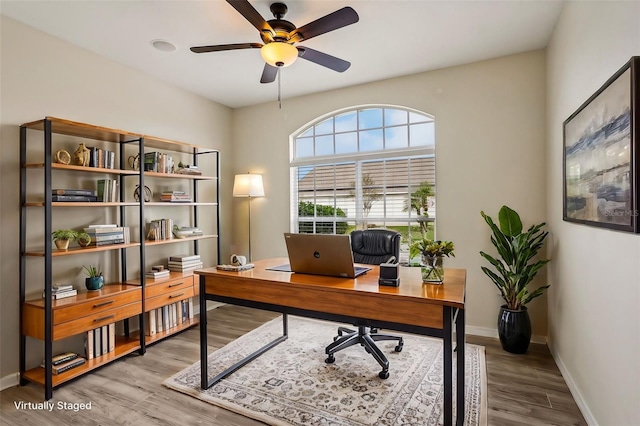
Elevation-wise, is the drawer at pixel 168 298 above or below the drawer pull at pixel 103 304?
below

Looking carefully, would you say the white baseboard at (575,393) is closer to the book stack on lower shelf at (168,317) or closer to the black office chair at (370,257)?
the black office chair at (370,257)

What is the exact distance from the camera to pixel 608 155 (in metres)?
1.70

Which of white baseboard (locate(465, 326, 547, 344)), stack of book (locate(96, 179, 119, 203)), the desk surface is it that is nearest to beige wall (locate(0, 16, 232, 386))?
stack of book (locate(96, 179, 119, 203))

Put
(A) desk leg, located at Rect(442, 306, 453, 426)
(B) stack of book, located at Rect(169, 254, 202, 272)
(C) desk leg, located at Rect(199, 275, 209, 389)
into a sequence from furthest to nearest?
(B) stack of book, located at Rect(169, 254, 202, 272), (C) desk leg, located at Rect(199, 275, 209, 389), (A) desk leg, located at Rect(442, 306, 453, 426)

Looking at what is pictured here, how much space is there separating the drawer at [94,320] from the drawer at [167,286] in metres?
0.15

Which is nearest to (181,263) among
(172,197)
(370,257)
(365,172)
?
(172,197)

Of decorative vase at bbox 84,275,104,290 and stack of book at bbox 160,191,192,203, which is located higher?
stack of book at bbox 160,191,192,203

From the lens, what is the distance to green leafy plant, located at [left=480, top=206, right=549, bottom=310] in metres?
3.00

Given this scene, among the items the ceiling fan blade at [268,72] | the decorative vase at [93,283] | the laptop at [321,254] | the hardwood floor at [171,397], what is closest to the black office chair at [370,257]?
the laptop at [321,254]

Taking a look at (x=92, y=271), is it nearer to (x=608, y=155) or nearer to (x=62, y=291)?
(x=62, y=291)

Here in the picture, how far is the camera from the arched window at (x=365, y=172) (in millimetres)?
3896

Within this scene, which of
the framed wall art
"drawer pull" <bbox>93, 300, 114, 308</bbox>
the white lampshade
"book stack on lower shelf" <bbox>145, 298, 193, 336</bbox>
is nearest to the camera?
the framed wall art

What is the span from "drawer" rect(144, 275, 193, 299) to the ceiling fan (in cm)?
217

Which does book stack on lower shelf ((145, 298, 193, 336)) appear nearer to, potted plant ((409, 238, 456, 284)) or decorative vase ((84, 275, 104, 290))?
decorative vase ((84, 275, 104, 290))
